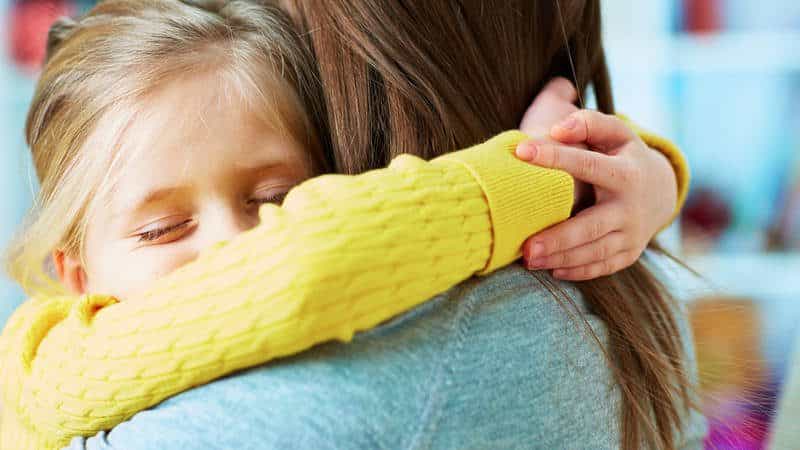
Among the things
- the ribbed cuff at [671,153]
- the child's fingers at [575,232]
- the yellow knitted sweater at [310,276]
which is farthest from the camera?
the ribbed cuff at [671,153]

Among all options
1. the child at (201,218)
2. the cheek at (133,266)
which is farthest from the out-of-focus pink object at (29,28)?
the cheek at (133,266)

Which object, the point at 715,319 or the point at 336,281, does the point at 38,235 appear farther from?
the point at 715,319

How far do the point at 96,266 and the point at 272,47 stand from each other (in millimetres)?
328

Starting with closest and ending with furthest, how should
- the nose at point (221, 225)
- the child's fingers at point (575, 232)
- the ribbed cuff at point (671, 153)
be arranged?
1. the child's fingers at point (575, 232)
2. the nose at point (221, 225)
3. the ribbed cuff at point (671, 153)

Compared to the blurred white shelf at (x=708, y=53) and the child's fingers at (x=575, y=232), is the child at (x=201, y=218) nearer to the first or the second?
the child's fingers at (x=575, y=232)

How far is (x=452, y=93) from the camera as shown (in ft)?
2.81

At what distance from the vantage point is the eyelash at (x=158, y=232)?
0.93 meters

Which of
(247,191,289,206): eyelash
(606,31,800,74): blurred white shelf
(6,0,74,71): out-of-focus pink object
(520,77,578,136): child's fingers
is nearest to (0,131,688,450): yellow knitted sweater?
(520,77,578,136): child's fingers

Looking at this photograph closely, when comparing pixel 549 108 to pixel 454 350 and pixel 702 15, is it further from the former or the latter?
pixel 702 15

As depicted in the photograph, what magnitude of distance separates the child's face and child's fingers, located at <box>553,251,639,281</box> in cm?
31

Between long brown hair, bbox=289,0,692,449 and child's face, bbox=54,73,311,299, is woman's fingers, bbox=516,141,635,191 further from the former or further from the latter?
child's face, bbox=54,73,311,299

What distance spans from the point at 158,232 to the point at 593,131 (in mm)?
482

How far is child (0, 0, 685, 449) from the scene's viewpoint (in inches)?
26.2

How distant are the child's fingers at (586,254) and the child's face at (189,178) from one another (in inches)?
11.8
